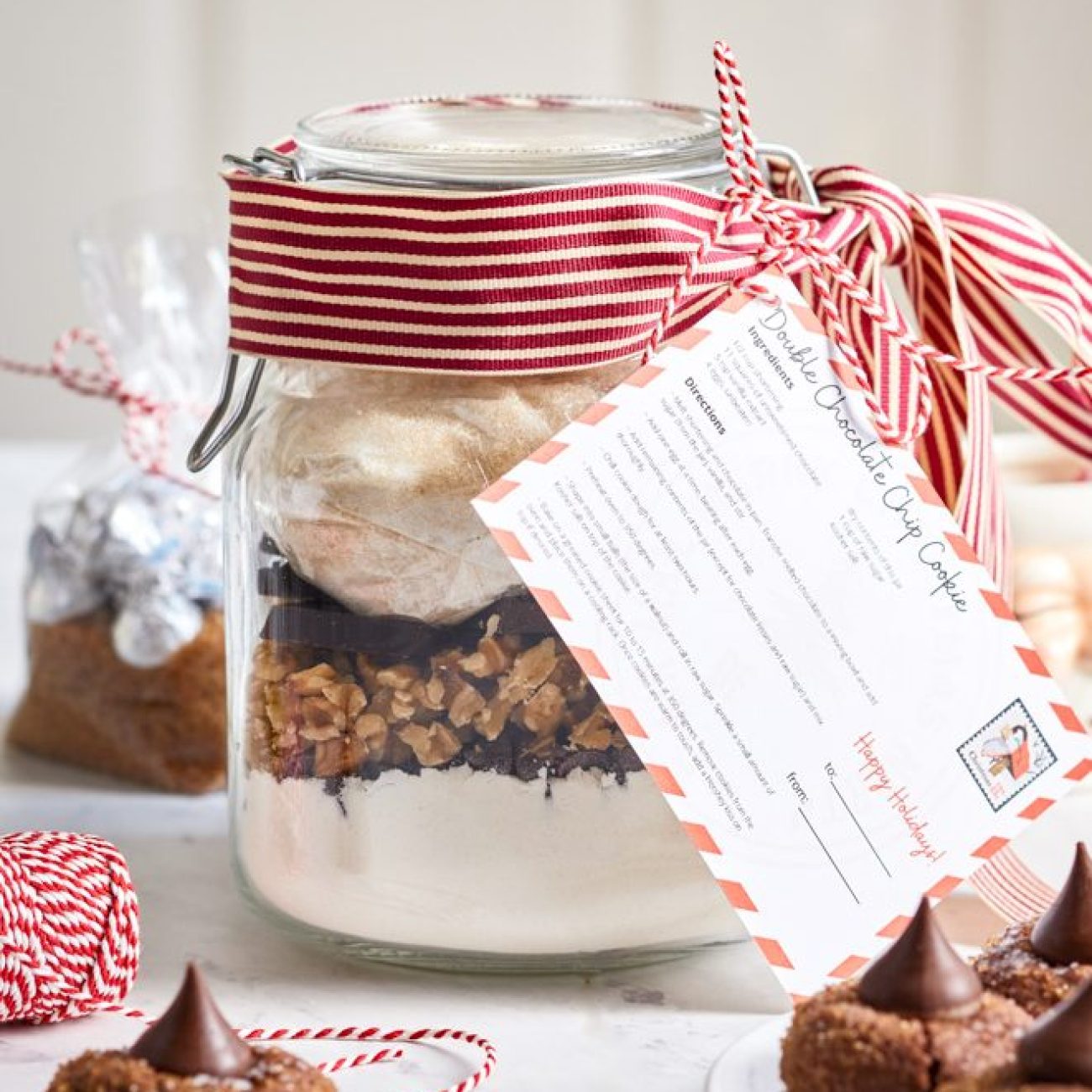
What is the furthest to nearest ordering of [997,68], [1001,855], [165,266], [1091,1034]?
[997,68] < [165,266] < [1001,855] < [1091,1034]

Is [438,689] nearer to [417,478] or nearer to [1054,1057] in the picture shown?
[417,478]

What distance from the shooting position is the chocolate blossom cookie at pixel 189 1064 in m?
0.49

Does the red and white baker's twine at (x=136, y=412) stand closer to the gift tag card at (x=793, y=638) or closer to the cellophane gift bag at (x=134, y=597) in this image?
the cellophane gift bag at (x=134, y=597)

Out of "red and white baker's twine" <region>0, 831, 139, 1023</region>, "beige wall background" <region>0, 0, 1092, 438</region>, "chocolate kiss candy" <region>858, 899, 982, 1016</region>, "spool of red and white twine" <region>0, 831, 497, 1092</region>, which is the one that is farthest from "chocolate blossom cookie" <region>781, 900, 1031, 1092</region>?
"beige wall background" <region>0, 0, 1092, 438</region>

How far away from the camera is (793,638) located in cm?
62

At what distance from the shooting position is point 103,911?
64 centimetres

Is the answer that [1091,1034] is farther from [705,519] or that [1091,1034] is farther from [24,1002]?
[24,1002]

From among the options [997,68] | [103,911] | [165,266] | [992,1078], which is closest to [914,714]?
[992,1078]

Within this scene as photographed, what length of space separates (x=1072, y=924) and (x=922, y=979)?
7 centimetres

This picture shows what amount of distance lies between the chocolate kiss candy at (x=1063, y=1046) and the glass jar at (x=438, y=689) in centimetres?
20

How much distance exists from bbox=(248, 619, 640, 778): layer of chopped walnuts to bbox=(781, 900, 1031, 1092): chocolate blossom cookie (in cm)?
14

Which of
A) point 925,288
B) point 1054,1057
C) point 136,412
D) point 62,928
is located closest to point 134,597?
point 136,412

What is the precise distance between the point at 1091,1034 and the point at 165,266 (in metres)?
0.67

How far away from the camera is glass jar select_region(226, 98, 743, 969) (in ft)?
2.05
